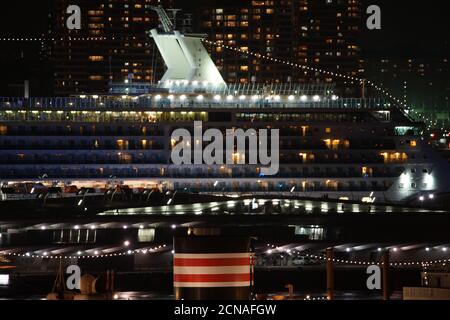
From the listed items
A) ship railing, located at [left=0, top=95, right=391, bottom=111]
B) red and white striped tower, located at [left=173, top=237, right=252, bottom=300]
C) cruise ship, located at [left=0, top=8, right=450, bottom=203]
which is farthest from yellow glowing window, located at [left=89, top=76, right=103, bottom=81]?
red and white striped tower, located at [left=173, top=237, right=252, bottom=300]

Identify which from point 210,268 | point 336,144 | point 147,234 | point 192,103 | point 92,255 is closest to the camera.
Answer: point 210,268

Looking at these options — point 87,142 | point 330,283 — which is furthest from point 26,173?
point 330,283

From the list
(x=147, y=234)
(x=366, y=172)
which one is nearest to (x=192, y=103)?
(x=366, y=172)

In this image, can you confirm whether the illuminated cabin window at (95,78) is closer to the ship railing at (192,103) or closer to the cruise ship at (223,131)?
the ship railing at (192,103)

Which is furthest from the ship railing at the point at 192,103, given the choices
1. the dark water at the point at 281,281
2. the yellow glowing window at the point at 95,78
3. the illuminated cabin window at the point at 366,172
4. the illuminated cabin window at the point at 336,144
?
the yellow glowing window at the point at 95,78

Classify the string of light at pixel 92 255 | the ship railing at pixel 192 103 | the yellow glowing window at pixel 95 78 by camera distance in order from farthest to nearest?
1. the yellow glowing window at pixel 95 78
2. the ship railing at pixel 192 103
3. the string of light at pixel 92 255

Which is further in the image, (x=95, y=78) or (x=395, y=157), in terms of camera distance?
(x=95, y=78)

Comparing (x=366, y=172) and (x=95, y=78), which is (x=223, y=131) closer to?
(x=366, y=172)
